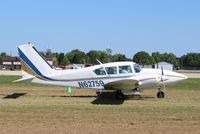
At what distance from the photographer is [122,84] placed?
20703mm

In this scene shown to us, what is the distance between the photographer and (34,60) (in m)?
22.1

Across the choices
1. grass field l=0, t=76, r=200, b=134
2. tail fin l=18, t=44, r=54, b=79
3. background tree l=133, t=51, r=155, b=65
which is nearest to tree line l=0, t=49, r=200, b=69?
background tree l=133, t=51, r=155, b=65

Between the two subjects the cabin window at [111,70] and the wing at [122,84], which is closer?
the wing at [122,84]

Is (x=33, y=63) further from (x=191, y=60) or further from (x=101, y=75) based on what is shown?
(x=191, y=60)

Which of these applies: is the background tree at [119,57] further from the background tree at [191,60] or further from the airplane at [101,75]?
the airplane at [101,75]

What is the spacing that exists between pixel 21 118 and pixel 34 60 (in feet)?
30.0

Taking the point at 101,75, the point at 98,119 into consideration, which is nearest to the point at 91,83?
the point at 101,75

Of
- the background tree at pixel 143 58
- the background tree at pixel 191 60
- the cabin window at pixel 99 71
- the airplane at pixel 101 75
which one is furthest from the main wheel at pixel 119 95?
the background tree at pixel 191 60

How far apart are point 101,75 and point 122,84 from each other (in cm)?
140

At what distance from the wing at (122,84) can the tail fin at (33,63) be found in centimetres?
314

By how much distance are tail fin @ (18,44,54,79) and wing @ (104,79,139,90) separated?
314 centimetres

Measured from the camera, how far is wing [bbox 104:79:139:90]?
66.4ft

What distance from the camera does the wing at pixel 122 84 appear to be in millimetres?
20233

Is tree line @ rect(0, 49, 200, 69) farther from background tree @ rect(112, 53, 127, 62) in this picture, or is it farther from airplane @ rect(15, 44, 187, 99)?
airplane @ rect(15, 44, 187, 99)
